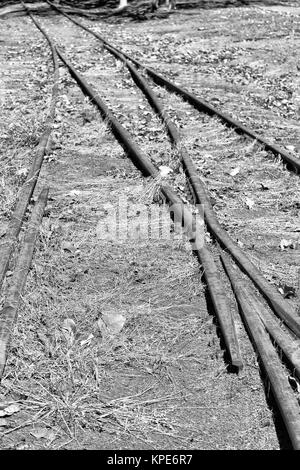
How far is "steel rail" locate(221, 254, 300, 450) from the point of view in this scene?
11.2 ft

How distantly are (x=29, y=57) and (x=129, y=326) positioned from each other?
13.1 meters

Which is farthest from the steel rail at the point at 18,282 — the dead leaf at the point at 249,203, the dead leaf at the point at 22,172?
the dead leaf at the point at 249,203

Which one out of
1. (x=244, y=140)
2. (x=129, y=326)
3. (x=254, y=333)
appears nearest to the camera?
(x=254, y=333)

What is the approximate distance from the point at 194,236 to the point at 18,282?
1722 millimetres

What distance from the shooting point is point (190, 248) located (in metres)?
5.63

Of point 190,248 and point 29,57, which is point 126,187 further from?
point 29,57

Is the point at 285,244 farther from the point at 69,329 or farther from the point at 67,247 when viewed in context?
the point at 69,329

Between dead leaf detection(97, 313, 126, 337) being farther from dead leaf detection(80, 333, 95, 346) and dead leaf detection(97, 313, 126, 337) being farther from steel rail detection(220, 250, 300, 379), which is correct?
steel rail detection(220, 250, 300, 379)

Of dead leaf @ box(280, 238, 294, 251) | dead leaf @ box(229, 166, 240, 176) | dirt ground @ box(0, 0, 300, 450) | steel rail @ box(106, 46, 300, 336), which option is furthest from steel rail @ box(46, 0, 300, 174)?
dead leaf @ box(280, 238, 294, 251)

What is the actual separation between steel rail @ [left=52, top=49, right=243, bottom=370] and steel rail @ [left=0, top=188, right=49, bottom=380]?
55.0 inches

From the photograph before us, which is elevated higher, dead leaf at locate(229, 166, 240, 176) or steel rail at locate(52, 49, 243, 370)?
steel rail at locate(52, 49, 243, 370)

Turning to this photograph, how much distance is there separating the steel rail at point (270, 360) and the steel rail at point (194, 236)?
4.9 inches

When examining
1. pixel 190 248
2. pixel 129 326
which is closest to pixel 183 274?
pixel 190 248

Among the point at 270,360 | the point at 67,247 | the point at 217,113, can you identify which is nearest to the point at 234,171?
the point at 217,113
